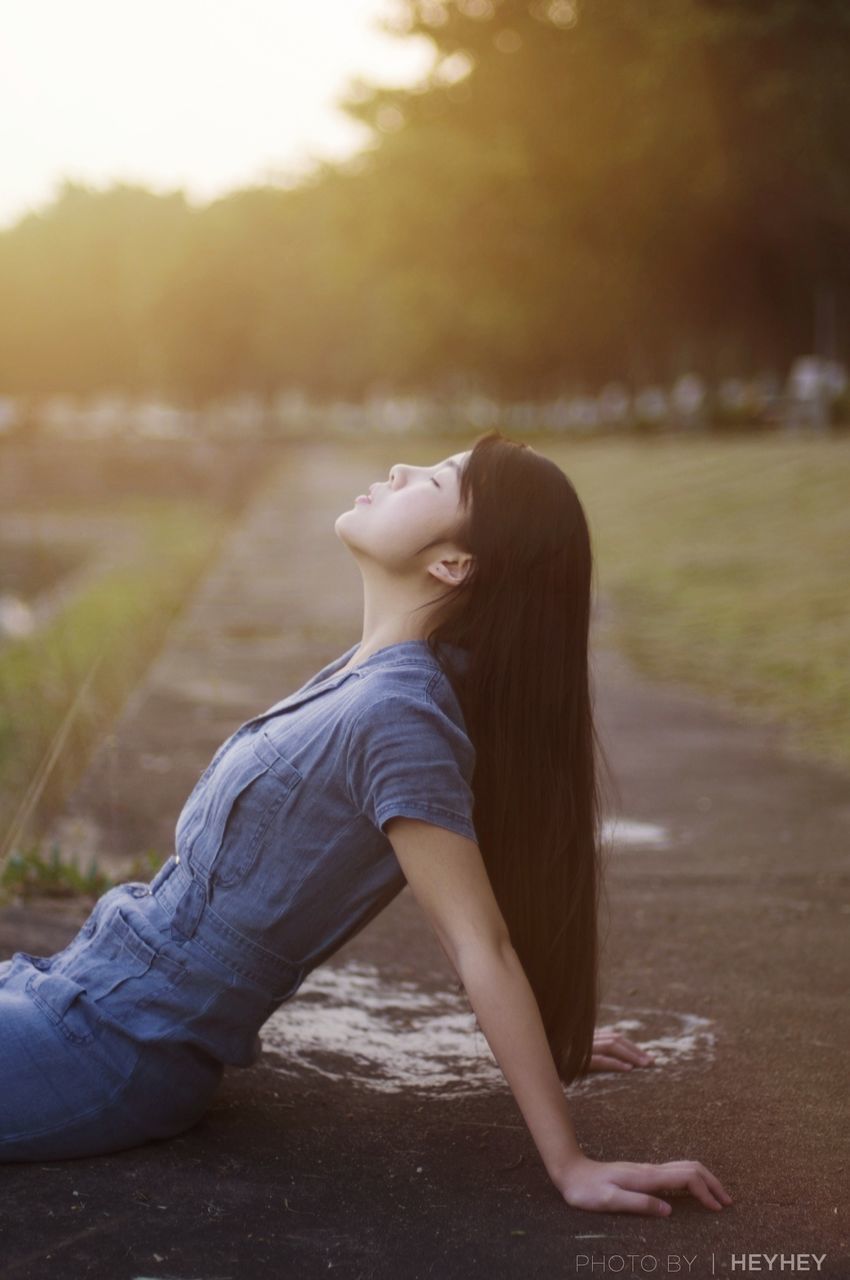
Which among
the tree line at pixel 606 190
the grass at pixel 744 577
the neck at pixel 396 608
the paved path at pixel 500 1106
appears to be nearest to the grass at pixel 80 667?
the paved path at pixel 500 1106

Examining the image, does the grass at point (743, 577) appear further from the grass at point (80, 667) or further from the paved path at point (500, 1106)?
the grass at point (80, 667)

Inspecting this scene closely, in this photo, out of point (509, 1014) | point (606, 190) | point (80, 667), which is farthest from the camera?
point (606, 190)

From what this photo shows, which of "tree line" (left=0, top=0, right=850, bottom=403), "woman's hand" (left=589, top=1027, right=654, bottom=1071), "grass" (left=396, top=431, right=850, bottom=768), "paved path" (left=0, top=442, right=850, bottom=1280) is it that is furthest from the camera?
"tree line" (left=0, top=0, right=850, bottom=403)

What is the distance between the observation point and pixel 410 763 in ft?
7.41

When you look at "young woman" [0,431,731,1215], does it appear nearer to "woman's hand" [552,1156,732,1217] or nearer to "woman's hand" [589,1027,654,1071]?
"woman's hand" [552,1156,732,1217]

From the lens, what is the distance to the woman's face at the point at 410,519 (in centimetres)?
240

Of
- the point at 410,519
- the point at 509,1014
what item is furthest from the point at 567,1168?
the point at 410,519

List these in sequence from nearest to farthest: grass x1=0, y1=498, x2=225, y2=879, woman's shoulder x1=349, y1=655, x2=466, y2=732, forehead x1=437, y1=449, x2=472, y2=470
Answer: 1. woman's shoulder x1=349, y1=655, x2=466, y2=732
2. forehead x1=437, y1=449, x2=472, y2=470
3. grass x1=0, y1=498, x2=225, y2=879

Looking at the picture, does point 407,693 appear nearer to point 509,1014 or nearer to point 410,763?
point 410,763

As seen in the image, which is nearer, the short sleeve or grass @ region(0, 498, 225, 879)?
the short sleeve

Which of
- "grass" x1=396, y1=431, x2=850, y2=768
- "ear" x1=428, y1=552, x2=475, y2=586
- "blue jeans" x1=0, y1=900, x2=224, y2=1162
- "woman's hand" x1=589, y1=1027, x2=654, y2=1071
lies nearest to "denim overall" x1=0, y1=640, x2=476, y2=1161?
"blue jeans" x1=0, y1=900, x2=224, y2=1162

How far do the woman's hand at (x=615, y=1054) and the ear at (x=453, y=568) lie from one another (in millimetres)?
1037

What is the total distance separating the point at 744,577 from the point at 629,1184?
10.1 meters

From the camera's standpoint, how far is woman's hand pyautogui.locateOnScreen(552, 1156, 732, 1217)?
2232 millimetres
